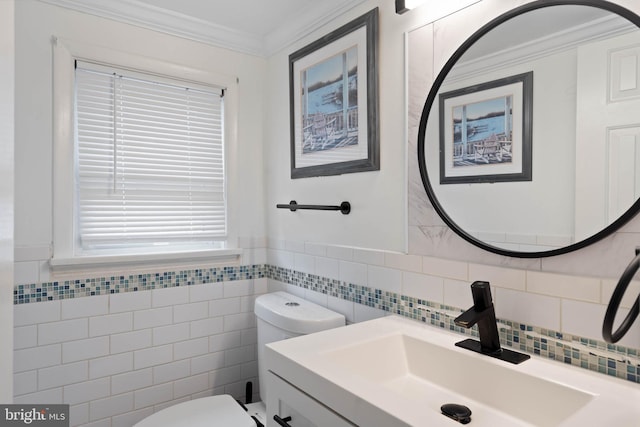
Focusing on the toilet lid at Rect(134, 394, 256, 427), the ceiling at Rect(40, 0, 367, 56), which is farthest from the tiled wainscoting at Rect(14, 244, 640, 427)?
the ceiling at Rect(40, 0, 367, 56)

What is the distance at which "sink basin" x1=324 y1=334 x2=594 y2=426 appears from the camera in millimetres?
893

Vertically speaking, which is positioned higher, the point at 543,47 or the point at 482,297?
the point at 543,47

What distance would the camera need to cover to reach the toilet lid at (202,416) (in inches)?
59.2

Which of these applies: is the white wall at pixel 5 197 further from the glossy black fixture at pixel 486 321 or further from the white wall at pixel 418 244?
the white wall at pixel 418 244

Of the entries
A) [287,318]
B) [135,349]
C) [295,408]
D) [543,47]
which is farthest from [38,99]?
[543,47]

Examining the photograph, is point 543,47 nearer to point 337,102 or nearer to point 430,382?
point 337,102

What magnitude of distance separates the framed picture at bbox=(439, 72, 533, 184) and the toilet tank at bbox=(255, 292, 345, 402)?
739 millimetres

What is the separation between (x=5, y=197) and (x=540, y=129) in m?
1.15

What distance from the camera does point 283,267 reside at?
2.13 metres

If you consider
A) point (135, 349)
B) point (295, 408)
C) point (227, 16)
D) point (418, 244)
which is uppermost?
point (227, 16)

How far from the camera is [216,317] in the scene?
6.89ft

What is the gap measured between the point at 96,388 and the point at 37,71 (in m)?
1.41

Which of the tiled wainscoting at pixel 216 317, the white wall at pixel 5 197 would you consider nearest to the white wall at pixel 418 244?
the tiled wainscoting at pixel 216 317

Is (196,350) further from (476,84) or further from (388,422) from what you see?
(476,84)
